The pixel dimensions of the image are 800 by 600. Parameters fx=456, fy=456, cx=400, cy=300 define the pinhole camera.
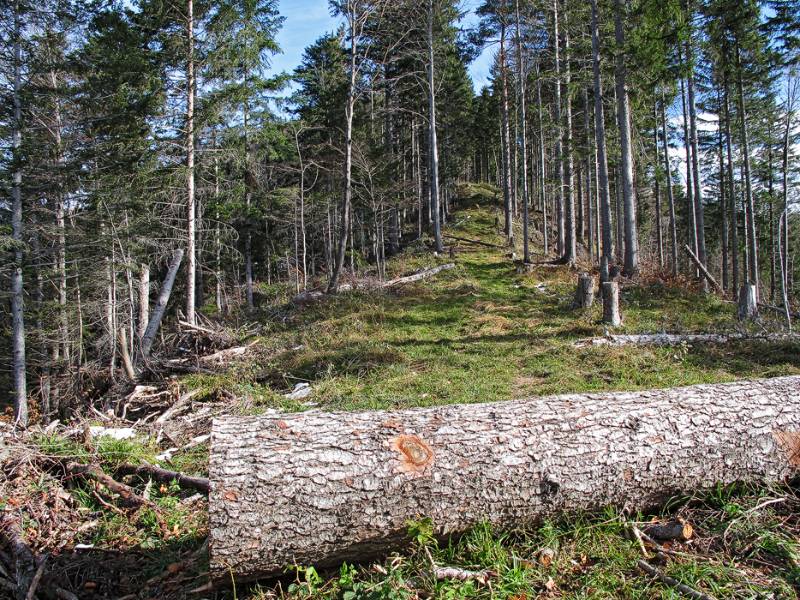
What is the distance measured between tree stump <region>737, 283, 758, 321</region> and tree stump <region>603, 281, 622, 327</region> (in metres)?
3.11

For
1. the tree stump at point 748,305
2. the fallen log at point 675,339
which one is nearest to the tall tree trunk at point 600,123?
the tree stump at point 748,305

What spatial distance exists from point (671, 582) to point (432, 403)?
4.25 m

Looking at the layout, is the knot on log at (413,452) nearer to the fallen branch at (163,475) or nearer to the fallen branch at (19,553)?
the fallen branch at (163,475)

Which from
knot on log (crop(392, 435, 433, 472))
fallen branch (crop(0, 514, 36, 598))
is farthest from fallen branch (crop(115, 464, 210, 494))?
knot on log (crop(392, 435, 433, 472))

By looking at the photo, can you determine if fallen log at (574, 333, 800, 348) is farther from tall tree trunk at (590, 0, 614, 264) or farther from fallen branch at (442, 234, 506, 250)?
fallen branch at (442, 234, 506, 250)

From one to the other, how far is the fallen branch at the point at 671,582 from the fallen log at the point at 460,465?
0.44m

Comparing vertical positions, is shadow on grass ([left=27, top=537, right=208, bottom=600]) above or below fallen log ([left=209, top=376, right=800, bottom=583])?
below

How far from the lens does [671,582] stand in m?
2.50

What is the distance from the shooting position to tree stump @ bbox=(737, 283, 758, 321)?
10.5 meters

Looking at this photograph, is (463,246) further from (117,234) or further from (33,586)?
(33,586)

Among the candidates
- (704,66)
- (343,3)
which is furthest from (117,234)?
(704,66)

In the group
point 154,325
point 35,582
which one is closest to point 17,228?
point 154,325

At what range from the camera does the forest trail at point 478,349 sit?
723 centimetres

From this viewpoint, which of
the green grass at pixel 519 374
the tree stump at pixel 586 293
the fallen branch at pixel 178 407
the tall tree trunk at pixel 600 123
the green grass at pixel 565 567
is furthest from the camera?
the tall tree trunk at pixel 600 123
